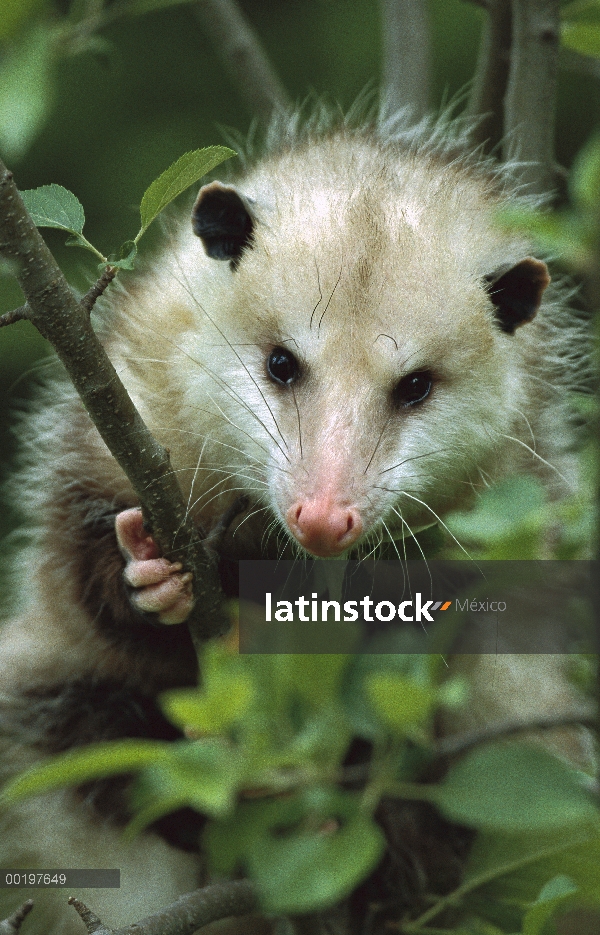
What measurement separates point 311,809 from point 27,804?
1.66 meters

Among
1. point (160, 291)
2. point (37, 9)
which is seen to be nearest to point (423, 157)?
point (160, 291)

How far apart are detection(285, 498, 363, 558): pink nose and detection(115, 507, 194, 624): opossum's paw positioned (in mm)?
270

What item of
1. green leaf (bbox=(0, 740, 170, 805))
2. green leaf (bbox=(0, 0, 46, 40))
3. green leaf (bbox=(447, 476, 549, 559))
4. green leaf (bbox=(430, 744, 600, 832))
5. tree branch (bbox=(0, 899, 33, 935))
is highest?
green leaf (bbox=(0, 0, 46, 40))

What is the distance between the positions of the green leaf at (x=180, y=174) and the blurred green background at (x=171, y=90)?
1463mm

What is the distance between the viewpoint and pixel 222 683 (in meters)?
0.79

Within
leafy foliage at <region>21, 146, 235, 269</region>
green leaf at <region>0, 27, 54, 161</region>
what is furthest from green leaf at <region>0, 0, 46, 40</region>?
leafy foliage at <region>21, 146, 235, 269</region>

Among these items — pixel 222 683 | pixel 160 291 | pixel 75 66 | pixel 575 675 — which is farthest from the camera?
pixel 75 66

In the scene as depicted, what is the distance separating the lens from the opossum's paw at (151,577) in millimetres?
1720

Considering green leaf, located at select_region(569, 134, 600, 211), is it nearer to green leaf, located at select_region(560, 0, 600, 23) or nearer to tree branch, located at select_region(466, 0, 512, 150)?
green leaf, located at select_region(560, 0, 600, 23)

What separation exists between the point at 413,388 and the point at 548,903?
102 cm

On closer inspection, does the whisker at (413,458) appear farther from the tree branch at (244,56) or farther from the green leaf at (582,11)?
the tree branch at (244,56)

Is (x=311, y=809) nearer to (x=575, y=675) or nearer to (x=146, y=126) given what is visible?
(x=575, y=675)

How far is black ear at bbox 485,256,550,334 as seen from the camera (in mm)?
1895

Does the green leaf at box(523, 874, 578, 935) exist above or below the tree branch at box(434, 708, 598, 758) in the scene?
below
